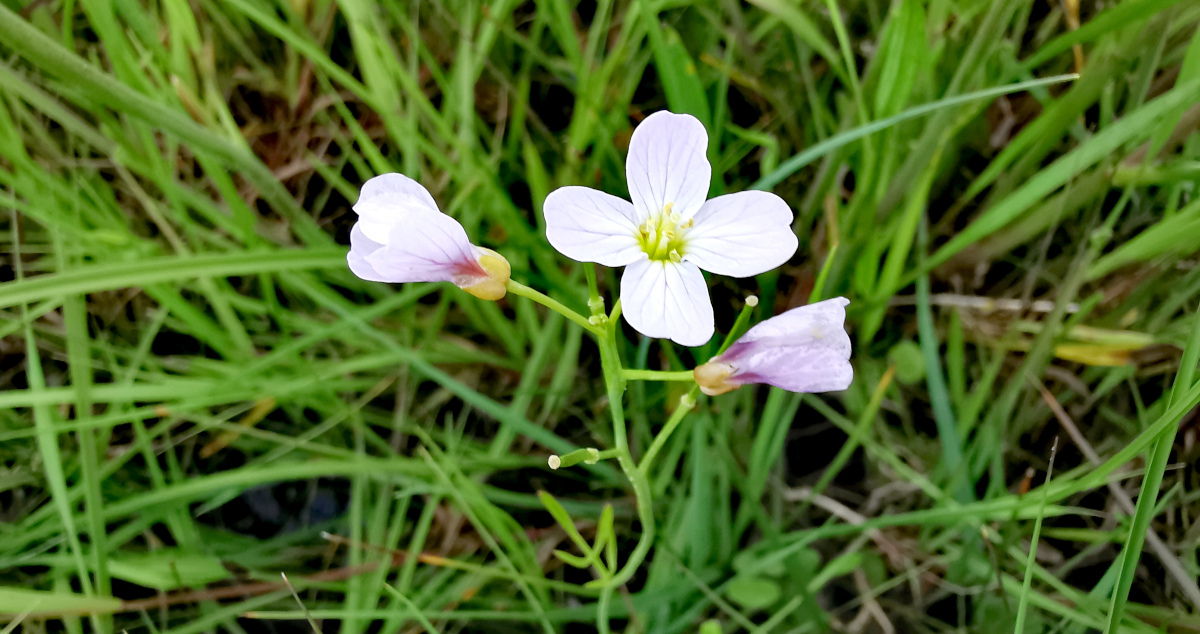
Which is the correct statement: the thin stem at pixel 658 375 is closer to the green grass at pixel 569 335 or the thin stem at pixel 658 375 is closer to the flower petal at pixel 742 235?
the flower petal at pixel 742 235

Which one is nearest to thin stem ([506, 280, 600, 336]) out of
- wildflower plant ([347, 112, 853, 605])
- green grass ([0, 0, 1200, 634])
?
wildflower plant ([347, 112, 853, 605])

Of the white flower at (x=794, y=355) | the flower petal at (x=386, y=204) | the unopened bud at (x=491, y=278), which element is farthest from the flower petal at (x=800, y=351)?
the flower petal at (x=386, y=204)

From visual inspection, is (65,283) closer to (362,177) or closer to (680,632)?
(362,177)

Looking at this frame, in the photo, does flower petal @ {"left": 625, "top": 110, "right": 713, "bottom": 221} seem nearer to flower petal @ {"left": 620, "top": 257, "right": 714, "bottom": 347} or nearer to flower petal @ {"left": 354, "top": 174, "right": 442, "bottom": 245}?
flower petal @ {"left": 620, "top": 257, "right": 714, "bottom": 347}

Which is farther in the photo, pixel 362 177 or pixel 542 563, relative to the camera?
pixel 362 177

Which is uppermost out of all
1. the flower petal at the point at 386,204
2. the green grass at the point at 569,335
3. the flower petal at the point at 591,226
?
the flower petal at the point at 386,204

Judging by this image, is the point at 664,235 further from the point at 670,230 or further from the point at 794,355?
the point at 794,355

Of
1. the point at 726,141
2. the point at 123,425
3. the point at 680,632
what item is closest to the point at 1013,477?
the point at 680,632
